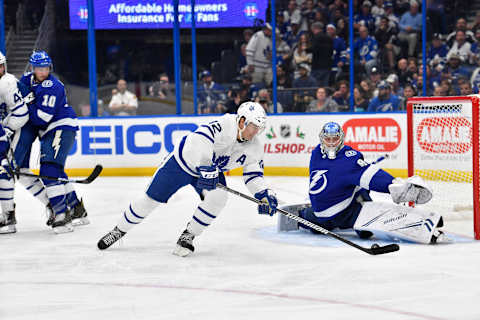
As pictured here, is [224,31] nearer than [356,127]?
No

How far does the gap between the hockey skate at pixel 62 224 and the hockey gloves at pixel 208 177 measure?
1.62 m

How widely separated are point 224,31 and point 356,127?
2.28m

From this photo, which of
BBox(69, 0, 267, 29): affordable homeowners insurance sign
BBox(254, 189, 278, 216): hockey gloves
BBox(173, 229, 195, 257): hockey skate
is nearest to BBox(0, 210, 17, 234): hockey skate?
BBox(173, 229, 195, 257): hockey skate

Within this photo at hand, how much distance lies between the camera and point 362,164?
4723mm

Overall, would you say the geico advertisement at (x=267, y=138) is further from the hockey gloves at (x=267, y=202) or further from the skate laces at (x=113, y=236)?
the skate laces at (x=113, y=236)

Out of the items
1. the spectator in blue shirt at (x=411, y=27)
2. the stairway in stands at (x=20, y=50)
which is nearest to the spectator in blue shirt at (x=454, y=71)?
the spectator in blue shirt at (x=411, y=27)

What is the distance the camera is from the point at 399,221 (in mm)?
4609

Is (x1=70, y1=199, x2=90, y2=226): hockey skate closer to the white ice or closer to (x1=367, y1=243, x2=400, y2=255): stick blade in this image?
the white ice

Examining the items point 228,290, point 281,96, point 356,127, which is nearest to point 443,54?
point 356,127

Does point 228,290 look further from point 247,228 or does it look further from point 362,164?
point 247,228

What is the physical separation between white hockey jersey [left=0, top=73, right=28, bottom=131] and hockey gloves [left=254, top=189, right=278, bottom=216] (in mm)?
1902

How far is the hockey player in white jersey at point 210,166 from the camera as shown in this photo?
13.8ft

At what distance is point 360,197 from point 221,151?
110cm

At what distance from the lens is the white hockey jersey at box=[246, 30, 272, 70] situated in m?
9.35
